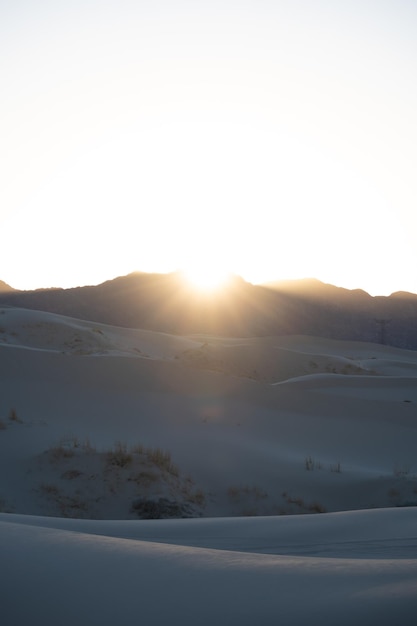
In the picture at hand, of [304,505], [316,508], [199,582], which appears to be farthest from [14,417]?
[199,582]

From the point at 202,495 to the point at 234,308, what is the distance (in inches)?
2642

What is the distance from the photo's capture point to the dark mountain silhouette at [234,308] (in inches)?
2783

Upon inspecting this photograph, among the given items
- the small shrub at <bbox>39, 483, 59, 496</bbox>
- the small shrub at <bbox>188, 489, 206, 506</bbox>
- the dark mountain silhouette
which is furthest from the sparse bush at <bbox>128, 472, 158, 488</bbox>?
the dark mountain silhouette

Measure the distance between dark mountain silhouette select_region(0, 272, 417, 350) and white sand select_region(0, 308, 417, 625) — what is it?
50.4 m

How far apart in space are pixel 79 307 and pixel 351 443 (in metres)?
60.0

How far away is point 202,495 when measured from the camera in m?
8.76

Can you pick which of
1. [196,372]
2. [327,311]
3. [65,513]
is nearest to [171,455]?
[65,513]

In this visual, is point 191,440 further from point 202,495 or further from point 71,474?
point 71,474

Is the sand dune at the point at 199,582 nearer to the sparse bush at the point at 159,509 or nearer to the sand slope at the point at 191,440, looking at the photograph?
the sparse bush at the point at 159,509

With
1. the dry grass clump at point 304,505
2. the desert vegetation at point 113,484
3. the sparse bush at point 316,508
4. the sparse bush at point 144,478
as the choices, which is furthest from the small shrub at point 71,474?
the sparse bush at point 316,508

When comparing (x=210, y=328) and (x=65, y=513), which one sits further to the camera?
(x=210, y=328)

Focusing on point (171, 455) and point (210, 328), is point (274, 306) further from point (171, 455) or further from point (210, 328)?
point (171, 455)

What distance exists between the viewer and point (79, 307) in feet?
233

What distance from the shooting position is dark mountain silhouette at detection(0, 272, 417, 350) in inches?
2783
